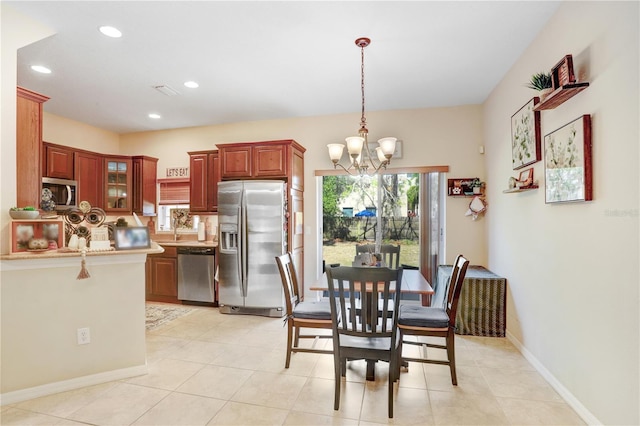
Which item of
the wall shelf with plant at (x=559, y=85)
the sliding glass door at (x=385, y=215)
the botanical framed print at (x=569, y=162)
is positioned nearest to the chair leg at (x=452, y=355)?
the botanical framed print at (x=569, y=162)

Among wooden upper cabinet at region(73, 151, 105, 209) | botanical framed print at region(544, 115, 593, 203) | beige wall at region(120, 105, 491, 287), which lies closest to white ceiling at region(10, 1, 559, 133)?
beige wall at region(120, 105, 491, 287)

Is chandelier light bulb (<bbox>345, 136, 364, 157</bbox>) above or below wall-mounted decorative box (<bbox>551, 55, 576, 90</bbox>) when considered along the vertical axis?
below

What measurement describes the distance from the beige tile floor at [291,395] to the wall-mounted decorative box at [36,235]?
1.10m

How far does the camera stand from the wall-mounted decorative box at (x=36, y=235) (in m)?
2.24

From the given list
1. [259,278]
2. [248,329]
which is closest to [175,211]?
[259,278]

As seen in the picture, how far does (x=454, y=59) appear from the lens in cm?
304

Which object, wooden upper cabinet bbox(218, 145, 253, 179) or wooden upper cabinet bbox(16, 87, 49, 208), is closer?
wooden upper cabinet bbox(16, 87, 49, 208)

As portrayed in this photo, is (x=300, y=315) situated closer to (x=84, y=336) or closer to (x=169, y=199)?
(x=84, y=336)

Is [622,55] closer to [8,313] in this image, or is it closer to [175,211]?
[8,313]

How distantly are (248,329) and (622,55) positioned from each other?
3.90 meters

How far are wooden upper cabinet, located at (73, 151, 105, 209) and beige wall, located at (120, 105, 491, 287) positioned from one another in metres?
1.25

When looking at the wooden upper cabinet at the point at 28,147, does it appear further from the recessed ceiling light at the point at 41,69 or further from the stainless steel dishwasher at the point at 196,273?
the stainless steel dishwasher at the point at 196,273

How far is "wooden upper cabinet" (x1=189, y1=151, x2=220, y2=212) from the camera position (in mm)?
4801

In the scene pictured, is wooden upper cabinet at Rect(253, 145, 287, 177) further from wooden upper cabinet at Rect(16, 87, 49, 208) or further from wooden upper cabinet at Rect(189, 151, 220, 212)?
wooden upper cabinet at Rect(16, 87, 49, 208)
